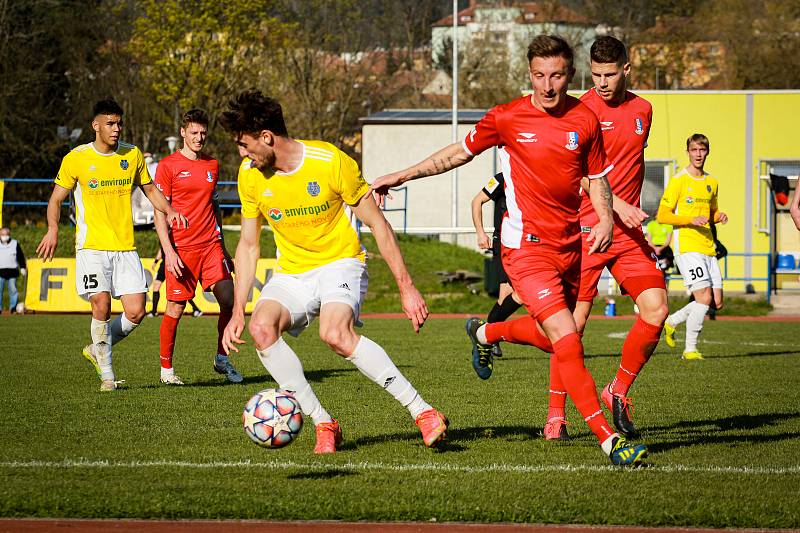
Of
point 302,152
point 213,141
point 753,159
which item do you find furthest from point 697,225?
point 213,141

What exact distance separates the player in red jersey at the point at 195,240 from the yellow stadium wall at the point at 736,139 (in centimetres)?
1991

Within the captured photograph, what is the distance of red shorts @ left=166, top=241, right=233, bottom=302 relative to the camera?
441 inches

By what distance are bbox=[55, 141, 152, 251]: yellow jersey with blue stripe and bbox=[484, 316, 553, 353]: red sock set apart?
12.5ft

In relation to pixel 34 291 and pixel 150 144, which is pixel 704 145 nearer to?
pixel 34 291

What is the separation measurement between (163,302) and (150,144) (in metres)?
27.8

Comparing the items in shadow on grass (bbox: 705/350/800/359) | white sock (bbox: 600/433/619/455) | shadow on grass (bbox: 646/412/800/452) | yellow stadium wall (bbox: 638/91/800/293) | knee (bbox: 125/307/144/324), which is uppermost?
yellow stadium wall (bbox: 638/91/800/293)

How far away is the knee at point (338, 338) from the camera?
6.63 meters

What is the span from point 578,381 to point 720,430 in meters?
1.91

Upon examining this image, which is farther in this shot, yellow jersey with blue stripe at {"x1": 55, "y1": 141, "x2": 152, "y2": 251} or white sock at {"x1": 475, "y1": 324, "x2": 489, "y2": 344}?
yellow jersey with blue stripe at {"x1": 55, "y1": 141, "x2": 152, "y2": 251}

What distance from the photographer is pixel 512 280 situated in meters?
6.92

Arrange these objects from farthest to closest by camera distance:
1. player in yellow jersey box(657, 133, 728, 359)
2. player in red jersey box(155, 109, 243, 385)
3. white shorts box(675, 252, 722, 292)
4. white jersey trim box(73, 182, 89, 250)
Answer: white shorts box(675, 252, 722, 292) → player in yellow jersey box(657, 133, 728, 359) → player in red jersey box(155, 109, 243, 385) → white jersey trim box(73, 182, 89, 250)

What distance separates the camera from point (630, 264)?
7637 millimetres

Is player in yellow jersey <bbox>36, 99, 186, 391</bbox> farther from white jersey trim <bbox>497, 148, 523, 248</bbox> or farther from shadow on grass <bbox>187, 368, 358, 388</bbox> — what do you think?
white jersey trim <bbox>497, 148, 523, 248</bbox>

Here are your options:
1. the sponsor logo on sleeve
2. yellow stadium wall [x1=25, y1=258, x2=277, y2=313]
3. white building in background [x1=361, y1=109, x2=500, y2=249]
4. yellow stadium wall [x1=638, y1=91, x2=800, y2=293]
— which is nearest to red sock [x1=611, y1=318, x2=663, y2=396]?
the sponsor logo on sleeve
